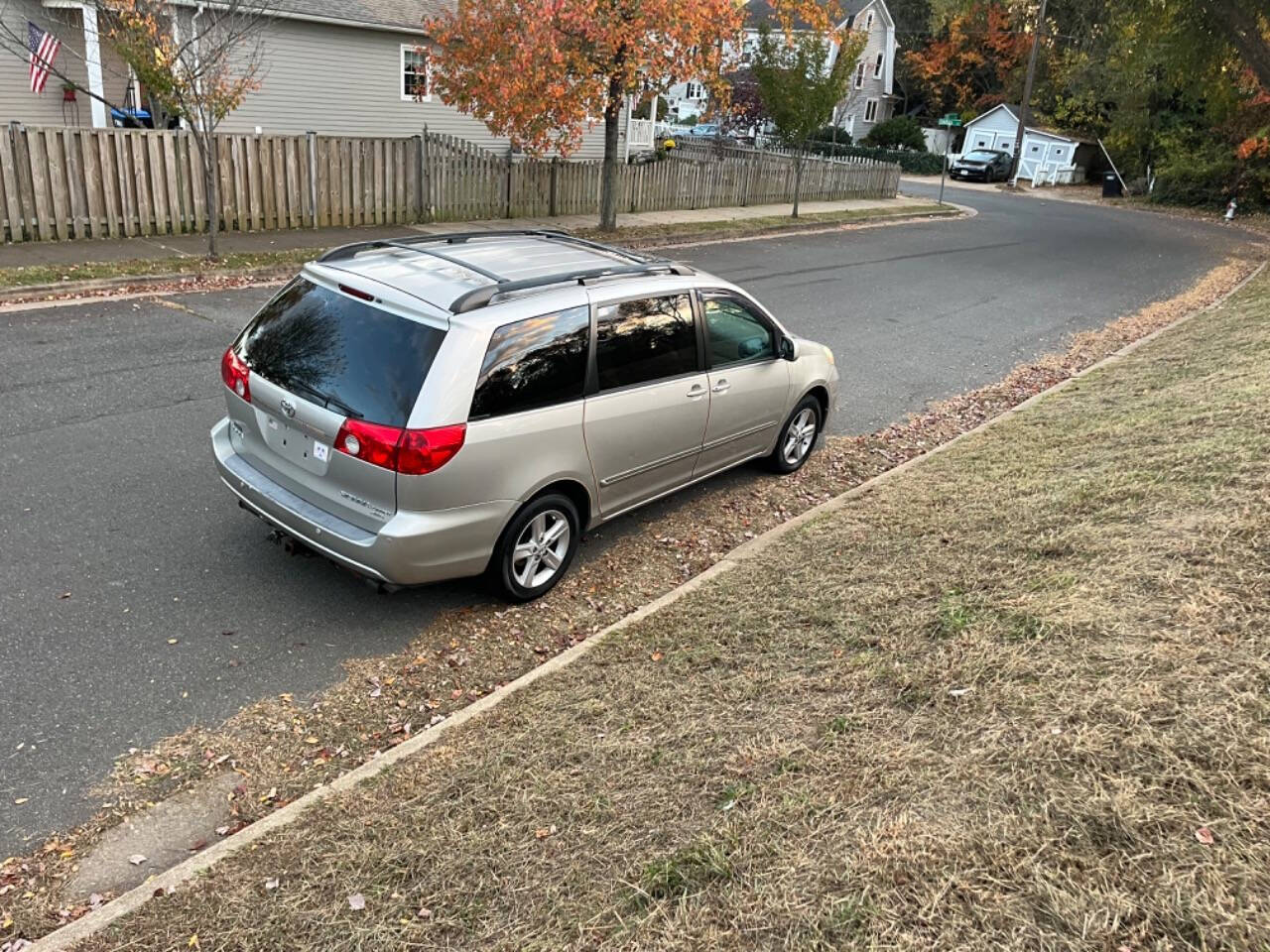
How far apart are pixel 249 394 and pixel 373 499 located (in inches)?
42.2

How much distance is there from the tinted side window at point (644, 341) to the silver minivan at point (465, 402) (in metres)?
0.01

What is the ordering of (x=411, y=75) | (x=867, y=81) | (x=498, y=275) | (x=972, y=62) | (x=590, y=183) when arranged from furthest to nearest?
(x=867, y=81) → (x=972, y=62) → (x=411, y=75) → (x=590, y=183) → (x=498, y=275)

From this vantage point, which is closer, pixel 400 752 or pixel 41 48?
pixel 400 752

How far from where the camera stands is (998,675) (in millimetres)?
3668

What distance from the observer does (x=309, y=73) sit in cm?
2109

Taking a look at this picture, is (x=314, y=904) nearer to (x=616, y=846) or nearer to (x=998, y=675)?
(x=616, y=846)

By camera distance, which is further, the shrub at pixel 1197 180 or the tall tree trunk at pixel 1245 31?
the shrub at pixel 1197 180

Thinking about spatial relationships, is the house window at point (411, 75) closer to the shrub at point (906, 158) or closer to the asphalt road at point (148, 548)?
the asphalt road at point (148, 548)

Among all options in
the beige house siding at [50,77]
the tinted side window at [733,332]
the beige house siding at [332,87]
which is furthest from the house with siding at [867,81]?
the tinted side window at [733,332]

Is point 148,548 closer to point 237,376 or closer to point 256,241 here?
point 237,376

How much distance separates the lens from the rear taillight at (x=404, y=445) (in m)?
4.36

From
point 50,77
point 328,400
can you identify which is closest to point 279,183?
point 50,77

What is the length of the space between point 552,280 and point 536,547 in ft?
4.81

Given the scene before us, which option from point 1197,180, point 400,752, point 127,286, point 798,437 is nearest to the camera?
point 400,752
